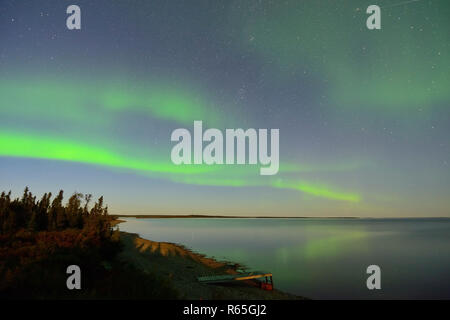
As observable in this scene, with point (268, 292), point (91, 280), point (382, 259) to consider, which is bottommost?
point (382, 259)

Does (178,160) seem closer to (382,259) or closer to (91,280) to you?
(91,280)

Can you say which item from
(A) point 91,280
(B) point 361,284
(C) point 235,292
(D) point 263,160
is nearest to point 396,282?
(B) point 361,284

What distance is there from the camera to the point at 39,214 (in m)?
28.7

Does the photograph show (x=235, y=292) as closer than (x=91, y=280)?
No

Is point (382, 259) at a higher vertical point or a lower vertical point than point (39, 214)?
lower

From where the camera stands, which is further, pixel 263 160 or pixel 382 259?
pixel 382 259

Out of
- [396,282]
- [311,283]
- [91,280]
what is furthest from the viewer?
[396,282]

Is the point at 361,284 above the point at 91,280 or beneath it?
beneath
